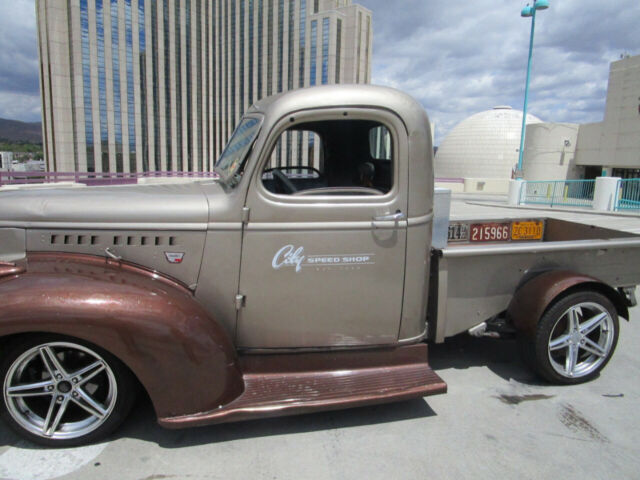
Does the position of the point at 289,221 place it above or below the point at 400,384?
above

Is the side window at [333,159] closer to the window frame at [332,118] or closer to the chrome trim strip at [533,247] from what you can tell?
the window frame at [332,118]

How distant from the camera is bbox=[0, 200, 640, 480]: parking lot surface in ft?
7.53

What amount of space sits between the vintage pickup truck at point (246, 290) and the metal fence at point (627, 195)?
1454cm

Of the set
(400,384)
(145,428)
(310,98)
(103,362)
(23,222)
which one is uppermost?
(310,98)

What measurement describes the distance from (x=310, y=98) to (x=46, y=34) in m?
61.9

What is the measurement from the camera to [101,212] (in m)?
2.53

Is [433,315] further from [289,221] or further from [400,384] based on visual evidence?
[289,221]

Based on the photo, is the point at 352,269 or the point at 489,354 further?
the point at 489,354

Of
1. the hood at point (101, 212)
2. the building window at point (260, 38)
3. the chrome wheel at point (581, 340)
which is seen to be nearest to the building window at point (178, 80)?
the building window at point (260, 38)

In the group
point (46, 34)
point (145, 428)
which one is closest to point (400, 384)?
point (145, 428)

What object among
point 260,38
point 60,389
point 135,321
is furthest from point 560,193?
point 260,38

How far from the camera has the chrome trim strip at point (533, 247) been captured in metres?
2.96

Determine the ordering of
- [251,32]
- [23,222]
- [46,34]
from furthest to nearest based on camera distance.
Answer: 1. [251,32]
2. [46,34]
3. [23,222]

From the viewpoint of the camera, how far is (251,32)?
6044cm
